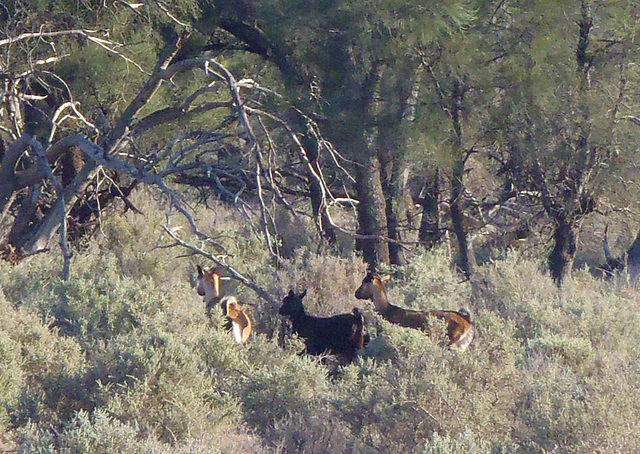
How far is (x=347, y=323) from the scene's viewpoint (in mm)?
7230

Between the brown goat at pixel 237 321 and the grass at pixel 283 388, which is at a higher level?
the grass at pixel 283 388

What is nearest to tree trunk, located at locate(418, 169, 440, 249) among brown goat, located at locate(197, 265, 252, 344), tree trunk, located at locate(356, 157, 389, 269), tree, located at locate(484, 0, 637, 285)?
tree trunk, located at locate(356, 157, 389, 269)

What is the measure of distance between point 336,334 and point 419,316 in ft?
2.25

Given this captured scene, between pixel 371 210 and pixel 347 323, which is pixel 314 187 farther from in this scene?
pixel 347 323

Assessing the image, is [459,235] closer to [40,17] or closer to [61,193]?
[61,193]

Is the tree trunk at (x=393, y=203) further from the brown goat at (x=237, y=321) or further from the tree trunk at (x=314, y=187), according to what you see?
the brown goat at (x=237, y=321)

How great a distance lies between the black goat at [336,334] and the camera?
282 inches

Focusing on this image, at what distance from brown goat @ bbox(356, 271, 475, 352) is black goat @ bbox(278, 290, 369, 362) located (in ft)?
0.83

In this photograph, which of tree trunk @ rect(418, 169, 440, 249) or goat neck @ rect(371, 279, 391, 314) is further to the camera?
tree trunk @ rect(418, 169, 440, 249)

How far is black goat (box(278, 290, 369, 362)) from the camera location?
7152mm

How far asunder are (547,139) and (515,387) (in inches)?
192

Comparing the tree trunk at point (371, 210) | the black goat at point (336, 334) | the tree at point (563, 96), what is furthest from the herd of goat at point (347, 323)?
the tree at point (563, 96)

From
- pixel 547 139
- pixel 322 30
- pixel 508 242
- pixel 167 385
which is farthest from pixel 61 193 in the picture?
pixel 508 242

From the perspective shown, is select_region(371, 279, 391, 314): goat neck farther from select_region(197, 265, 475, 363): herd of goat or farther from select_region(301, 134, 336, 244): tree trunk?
select_region(301, 134, 336, 244): tree trunk
